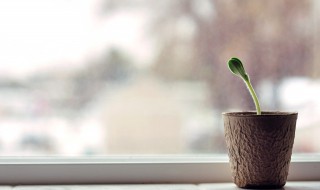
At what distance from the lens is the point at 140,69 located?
148 cm

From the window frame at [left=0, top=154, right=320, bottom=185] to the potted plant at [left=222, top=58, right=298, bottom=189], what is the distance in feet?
0.40

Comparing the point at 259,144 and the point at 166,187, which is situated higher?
the point at 259,144

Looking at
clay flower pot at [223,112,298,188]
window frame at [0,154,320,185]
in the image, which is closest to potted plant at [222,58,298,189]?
clay flower pot at [223,112,298,188]

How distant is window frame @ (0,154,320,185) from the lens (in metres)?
1.41

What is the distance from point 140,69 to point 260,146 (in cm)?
39

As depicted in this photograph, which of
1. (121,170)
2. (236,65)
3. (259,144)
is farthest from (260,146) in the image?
(121,170)

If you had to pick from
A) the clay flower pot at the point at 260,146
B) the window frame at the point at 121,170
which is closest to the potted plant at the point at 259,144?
the clay flower pot at the point at 260,146

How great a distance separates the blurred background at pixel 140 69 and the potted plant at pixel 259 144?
0.58 ft

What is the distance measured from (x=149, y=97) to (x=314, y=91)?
0.45 m

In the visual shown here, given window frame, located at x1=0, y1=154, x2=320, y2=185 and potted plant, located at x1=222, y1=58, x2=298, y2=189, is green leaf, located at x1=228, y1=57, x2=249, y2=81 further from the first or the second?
window frame, located at x1=0, y1=154, x2=320, y2=185

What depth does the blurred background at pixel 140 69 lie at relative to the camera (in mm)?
1471

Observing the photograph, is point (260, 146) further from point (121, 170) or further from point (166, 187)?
point (121, 170)

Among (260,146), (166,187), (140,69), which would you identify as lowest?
(166,187)

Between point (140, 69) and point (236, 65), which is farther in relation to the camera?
point (140, 69)
